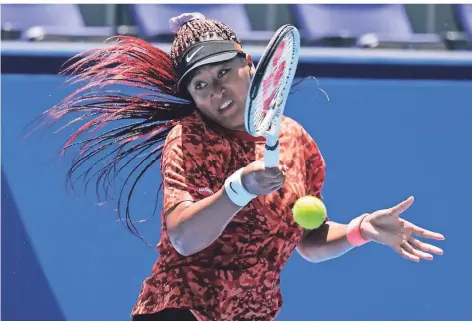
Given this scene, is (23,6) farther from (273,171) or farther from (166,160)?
(273,171)

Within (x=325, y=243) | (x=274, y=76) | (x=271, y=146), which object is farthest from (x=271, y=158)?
(x=325, y=243)

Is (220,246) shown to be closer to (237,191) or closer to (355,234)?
(237,191)

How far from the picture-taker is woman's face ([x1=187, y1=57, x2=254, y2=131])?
2.66 meters

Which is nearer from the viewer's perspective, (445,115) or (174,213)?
(174,213)

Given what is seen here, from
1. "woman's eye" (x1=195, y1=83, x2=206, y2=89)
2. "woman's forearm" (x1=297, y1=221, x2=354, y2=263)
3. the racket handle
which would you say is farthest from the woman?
the racket handle

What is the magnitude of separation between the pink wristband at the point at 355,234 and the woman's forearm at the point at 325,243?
23 millimetres

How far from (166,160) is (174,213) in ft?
0.52

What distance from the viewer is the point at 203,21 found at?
2830 mm

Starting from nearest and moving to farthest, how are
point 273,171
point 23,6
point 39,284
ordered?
point 273,171 → point 39,284 → point 23,6

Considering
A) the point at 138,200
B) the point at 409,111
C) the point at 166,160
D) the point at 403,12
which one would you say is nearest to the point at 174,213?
the point at 166,160

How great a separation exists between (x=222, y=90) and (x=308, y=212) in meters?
0.37

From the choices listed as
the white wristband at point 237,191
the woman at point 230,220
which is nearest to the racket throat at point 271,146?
the white wristband at point 237,191

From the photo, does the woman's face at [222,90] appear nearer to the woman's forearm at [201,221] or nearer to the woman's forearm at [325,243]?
the woman's forearm at [201,221]

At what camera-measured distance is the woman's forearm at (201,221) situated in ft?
8.04
